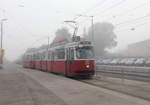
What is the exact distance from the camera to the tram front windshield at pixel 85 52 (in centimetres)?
2100

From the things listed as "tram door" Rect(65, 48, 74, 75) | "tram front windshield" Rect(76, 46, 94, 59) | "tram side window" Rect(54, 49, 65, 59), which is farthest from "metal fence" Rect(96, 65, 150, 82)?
"tram side window" Rect(54, 49, 65, 59)

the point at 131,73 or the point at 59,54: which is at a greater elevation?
the point at 59,54

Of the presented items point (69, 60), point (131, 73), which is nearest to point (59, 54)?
point (69, 60)

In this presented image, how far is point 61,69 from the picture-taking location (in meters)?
24.2

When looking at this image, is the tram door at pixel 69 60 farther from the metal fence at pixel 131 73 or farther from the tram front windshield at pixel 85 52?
the metal fence at pixel 131 73

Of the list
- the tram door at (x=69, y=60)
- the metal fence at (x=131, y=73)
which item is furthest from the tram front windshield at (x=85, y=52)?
the metal fence at (x=131, y=73)

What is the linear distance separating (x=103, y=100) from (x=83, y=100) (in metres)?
0.86

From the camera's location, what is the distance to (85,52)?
21234 mm

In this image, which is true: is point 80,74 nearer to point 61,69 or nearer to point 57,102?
point 61,69

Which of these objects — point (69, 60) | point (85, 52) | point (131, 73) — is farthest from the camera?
point (131, 73)

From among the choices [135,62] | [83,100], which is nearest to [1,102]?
[83,100]

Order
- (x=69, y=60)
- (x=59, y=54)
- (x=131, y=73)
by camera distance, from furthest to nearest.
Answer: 1. (x=131, y=73)
2. (x=59, y=54)
3. (x=69, y=60)

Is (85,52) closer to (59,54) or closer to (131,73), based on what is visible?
(59,54)

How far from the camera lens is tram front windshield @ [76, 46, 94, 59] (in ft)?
68.9
